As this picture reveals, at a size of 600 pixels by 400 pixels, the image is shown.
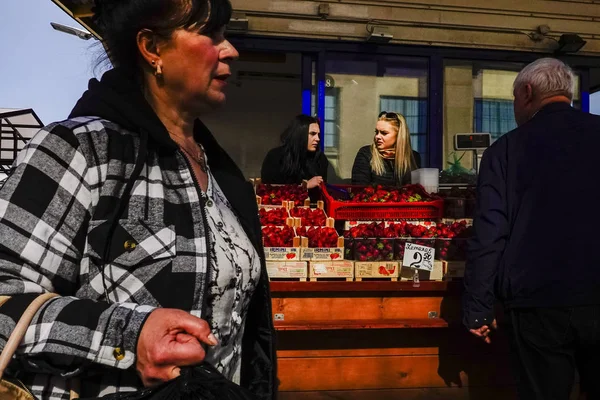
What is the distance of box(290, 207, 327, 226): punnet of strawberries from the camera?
361cm

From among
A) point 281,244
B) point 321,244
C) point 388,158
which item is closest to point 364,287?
Result: point 321,244

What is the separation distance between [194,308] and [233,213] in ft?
1.36

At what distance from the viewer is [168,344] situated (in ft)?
3.45

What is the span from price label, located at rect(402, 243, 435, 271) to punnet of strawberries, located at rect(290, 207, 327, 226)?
1.89 ft

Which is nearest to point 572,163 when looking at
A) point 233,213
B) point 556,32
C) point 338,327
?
point 338,327

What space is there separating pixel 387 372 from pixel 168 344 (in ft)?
8.40

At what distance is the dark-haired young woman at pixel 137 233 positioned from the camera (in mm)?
1066

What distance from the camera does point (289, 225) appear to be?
354cm

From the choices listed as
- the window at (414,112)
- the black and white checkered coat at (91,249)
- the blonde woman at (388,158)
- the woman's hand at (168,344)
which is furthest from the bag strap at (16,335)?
the window at (414,112)

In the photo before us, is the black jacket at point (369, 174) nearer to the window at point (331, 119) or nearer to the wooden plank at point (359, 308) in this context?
the wooden plank at point (359, 308)

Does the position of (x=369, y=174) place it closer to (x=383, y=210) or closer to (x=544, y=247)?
(x=383, y=210)

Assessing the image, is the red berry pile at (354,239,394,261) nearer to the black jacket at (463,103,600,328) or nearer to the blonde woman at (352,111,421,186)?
the black jacket at (463,103,600,328)

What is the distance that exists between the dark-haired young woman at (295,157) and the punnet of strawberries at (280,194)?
920mm

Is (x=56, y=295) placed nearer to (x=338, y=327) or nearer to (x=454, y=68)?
(x=338, y=327)
